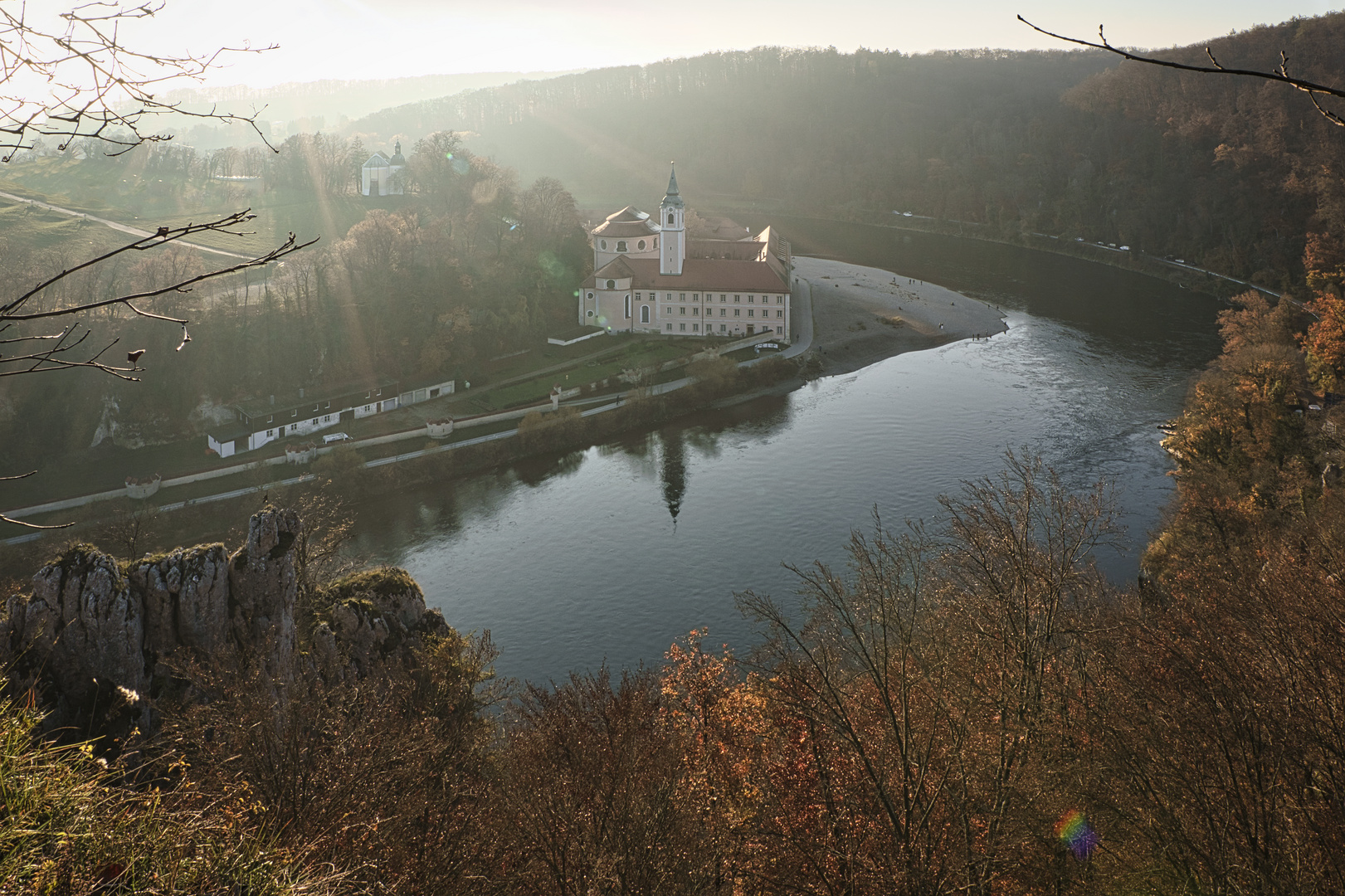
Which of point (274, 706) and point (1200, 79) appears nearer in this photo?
point (274, 706)

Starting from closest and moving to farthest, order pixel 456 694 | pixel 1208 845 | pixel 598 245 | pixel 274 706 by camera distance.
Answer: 1. pixel 1208 845
2. pixel 274 706
3. pixel 456 694
4. pixel 598 245

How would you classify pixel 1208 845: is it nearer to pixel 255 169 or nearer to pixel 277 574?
pixel 277 574

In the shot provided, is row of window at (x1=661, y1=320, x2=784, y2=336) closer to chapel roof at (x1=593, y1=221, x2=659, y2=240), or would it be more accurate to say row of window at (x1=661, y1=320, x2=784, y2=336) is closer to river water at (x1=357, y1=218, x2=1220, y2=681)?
river water at (x1=357, y1=218, x2=1220, y2=681)

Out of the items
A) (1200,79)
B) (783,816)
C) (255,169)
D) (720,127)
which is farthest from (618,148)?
(783,816)

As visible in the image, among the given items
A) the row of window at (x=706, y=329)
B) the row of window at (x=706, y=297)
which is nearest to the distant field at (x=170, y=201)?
the row of window at (x=706, y=297)

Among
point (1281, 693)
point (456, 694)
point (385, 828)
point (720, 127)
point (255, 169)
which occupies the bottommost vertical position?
point (456, 694)

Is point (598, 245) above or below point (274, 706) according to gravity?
above

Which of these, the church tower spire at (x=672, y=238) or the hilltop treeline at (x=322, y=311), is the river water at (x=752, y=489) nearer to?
the hilltop treeline at (x=322, y=311)
